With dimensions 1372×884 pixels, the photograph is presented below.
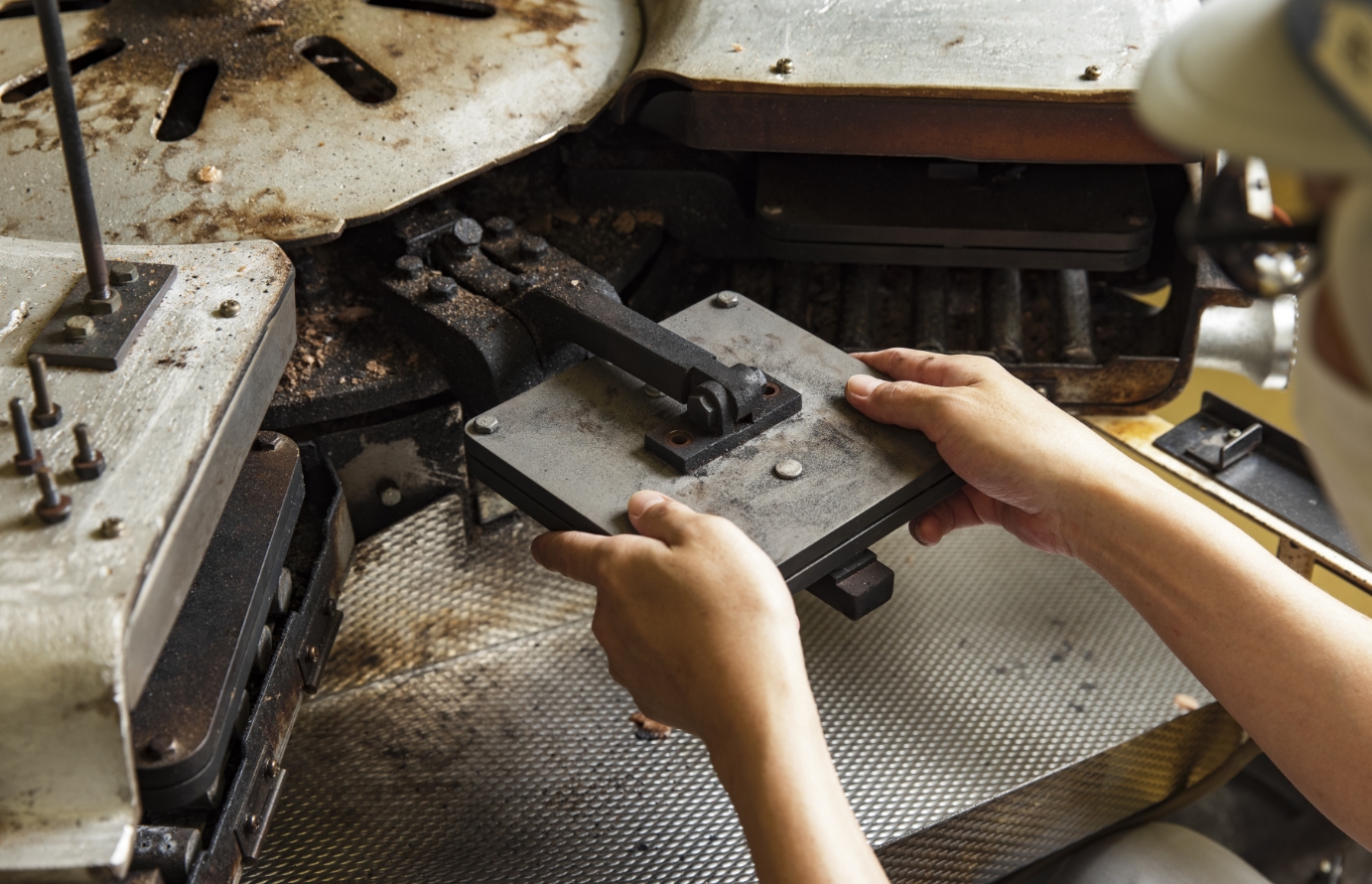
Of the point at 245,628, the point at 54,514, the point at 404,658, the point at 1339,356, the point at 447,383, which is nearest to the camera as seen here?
the point at 1339,356

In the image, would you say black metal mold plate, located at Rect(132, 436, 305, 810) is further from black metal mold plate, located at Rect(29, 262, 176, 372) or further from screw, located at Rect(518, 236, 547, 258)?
screw, located at Rect(518, 236, 547, 258)

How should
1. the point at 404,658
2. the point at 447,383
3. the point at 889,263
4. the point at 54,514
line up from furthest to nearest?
the point at 889,263 → the point at 404,658 → the point at 447,383 → the point at 54,514

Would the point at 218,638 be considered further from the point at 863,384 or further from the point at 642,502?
the point at 863,384

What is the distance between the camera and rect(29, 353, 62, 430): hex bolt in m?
0.73

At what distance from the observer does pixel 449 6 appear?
139 centimetres

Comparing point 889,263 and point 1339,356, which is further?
point 889,263

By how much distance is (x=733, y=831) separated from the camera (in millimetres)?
1134

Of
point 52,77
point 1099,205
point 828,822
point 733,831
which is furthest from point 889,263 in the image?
point 52,77

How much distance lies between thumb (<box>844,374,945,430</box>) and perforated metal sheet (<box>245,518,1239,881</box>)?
1.32ft

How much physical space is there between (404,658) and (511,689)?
0.11 m

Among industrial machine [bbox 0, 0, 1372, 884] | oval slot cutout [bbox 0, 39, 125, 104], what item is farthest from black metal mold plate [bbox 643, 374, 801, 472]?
oval slot cutout [bbox 0, 39, 125, 104]

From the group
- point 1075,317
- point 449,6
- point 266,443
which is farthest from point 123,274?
point 1075,317

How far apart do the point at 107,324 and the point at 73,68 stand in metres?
0.65

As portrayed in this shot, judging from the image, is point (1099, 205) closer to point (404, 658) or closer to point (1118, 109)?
point (1118, 109)
